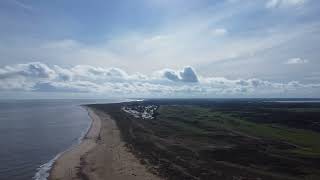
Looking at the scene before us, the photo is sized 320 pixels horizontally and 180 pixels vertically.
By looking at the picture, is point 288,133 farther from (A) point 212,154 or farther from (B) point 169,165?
(B) point 169,165

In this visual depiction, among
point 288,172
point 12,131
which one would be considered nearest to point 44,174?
point 288,172

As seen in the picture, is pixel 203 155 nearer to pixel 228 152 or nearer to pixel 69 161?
pixel 228 152

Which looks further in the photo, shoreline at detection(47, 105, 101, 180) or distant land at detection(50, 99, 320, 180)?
distant land at detection(50, 99, 320, 180)

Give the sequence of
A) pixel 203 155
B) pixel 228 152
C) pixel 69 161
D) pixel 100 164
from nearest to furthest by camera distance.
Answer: pixel 100 164 → pixel 69 161 → pixel 203 155 → pixel 228 152

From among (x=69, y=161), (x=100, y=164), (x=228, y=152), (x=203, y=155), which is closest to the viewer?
A: (x=100, y=164)

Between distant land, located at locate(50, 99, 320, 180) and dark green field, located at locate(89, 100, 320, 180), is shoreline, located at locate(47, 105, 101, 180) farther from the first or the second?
dark green field, located at locate(89, 100, 320, 180)

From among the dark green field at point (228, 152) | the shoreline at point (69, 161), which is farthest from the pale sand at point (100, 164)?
the dark green field at point (228, 152)

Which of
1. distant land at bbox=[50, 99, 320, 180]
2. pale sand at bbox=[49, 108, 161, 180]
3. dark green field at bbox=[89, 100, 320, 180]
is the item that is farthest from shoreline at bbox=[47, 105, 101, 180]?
dark green field at bbox=[89, 100, 320, 180]

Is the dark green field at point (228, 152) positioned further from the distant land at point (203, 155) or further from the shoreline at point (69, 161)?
the shoreline at point (69, 161)

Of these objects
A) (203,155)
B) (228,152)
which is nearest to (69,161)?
(203,155)
